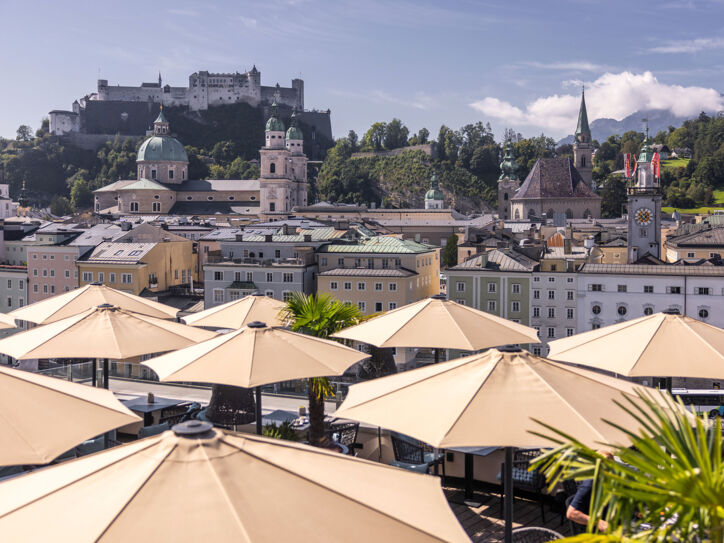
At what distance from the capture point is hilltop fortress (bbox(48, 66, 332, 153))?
5079 inches

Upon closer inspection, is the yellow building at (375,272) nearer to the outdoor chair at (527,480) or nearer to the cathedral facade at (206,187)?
the outdoor chair at (527,480)

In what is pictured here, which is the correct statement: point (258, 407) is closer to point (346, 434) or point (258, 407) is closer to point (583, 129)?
point (346, 434)

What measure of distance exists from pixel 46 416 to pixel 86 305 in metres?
7.91

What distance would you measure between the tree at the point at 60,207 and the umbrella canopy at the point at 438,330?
106388mm

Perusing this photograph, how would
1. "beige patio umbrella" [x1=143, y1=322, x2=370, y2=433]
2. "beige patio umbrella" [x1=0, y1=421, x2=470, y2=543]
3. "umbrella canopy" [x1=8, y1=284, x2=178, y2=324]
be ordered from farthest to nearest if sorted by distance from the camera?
"umbrella canopy" [x1=8, y1=284, x2=178, y2=324]
"beige patio umbrella" [x1=143, y1=322, x2=370, y2=433]
"beige patio umbrella" [x1=0, y1=421, x2=470, y2=543]

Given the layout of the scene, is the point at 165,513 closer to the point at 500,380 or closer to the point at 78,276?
the point at 500,380

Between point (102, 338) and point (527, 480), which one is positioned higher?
point (102, 338)

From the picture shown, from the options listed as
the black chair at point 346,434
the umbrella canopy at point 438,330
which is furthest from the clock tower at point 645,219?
the black chair at point 346,434

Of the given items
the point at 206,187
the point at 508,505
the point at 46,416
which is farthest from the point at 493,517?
the point at 206,187

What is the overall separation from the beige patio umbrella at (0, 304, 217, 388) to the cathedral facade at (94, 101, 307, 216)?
8161 cm

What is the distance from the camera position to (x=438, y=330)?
11078 millimetres

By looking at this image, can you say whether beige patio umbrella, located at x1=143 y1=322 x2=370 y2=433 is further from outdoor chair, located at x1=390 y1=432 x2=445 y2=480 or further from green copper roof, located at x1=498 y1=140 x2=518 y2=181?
green copper roof, located at x1=498 y1=140 x2=518 y2=181

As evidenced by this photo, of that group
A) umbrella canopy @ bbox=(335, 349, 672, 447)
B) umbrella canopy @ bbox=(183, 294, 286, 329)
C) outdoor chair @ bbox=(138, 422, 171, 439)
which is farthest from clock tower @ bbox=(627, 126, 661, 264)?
umbrella canopy @ bbox=(335, 349, 672, 447)

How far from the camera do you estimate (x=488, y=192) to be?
389 feet
